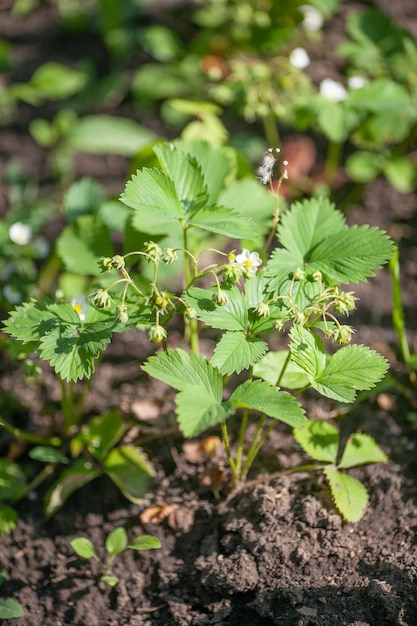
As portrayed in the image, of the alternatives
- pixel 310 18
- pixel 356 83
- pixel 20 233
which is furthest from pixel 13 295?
pixel 310 18

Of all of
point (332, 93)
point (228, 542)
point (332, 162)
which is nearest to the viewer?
point (228, 542)

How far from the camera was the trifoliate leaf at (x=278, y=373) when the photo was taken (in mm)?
1643

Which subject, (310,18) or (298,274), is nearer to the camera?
(298,274)

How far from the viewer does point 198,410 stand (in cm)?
133

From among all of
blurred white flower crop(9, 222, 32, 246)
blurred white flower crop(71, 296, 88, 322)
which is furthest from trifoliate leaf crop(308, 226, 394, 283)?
blurred white flower crop(9, 222, 32, 246)

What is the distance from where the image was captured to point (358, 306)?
2.27 meters

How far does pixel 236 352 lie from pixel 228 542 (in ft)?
1.78

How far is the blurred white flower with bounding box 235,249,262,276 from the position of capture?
1.49 metres

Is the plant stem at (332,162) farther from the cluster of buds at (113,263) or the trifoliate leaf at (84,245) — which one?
the cluster of buds at (113,263)

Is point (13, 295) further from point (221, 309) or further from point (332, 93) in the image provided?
point (332, 93)

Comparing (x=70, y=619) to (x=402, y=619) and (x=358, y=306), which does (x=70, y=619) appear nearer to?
(x=402, y=619)

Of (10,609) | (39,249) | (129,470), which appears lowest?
(10,609)

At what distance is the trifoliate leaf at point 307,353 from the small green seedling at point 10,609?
3.01 ft

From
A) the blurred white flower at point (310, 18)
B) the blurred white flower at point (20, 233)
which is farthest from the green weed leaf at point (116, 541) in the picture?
the blurred white flower at point (310, 18)
